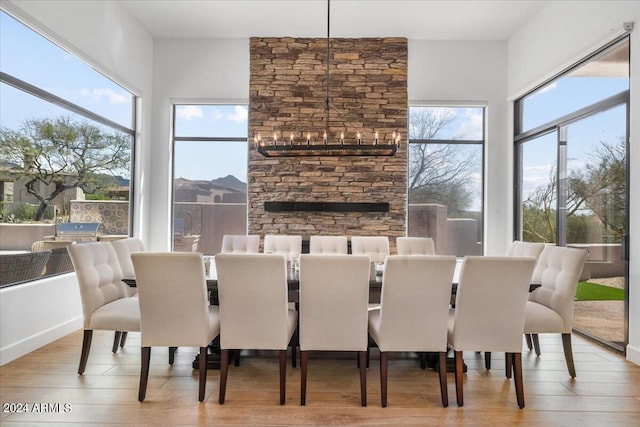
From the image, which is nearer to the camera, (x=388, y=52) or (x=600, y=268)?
(x=600, y=268)

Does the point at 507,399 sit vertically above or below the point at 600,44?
below

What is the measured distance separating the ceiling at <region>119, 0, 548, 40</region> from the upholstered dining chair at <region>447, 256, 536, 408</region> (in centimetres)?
357

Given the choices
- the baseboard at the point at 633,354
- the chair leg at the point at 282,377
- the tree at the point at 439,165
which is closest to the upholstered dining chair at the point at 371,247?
the tree at the point at 439,165

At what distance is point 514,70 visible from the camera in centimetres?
532

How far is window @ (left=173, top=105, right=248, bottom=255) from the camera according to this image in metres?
5.62

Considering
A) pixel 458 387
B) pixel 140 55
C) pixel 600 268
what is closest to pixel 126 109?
pixel 140 55

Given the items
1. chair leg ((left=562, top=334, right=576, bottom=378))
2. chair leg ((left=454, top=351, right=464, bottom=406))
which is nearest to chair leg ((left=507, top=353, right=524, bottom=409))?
chair leg ((left=454, top=351, right=464, bottom=406))

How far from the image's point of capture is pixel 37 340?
332 centimetres

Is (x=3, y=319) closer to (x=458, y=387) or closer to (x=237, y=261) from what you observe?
(x=237, y=261)

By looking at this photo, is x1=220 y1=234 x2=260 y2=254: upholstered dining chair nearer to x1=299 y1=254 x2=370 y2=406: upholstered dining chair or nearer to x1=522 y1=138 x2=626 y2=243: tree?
x1=299 y1=254 x2=370 y2=406: upholstered dining chair

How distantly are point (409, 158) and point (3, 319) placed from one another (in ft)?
15.8

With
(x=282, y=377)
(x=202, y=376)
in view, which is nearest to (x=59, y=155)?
(x=202, y=376)

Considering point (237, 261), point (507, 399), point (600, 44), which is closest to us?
point (237, 261)

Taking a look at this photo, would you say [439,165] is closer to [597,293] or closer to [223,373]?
[597,293]
